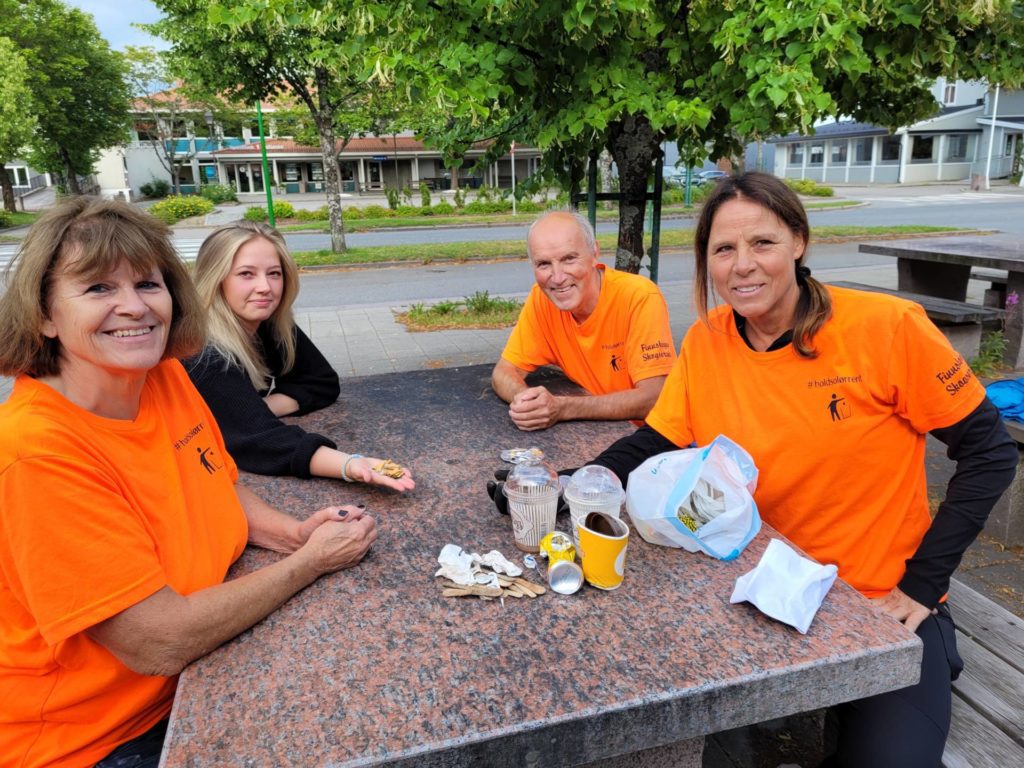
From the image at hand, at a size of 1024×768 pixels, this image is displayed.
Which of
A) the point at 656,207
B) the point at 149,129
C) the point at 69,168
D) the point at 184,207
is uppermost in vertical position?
the point at 149,129

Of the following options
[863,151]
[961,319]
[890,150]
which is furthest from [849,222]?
[863,151]

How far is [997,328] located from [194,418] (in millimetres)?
7183

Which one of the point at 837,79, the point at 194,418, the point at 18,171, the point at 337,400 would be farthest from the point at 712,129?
the point at 18,171

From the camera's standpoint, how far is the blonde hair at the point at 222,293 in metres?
2.59

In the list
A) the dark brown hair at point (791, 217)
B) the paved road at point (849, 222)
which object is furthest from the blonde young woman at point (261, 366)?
the paved road at point (849, 222)

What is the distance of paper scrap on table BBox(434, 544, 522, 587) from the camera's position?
1.67 meters

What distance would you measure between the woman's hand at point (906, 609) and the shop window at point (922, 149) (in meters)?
47.7

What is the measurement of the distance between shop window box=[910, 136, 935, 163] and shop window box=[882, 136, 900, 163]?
830mm

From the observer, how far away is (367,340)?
8.40 metres

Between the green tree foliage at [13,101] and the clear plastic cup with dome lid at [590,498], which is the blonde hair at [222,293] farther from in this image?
the green tree foliage at [13,101]

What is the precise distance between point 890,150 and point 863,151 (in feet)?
5.40

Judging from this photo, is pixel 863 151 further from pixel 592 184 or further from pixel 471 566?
pixel 471 566

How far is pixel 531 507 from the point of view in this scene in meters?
1.77

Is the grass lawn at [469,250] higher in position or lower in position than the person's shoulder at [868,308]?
lower
